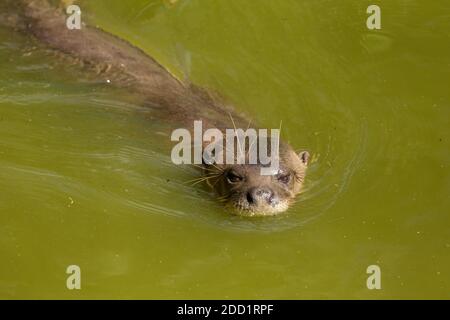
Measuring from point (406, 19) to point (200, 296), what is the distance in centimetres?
388

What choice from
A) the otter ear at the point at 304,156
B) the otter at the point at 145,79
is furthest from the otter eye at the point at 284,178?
the otter ear at the point at 304,156

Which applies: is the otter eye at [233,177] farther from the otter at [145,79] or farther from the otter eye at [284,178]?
the otter eye at [284,178]

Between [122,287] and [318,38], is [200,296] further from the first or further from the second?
[318,38]

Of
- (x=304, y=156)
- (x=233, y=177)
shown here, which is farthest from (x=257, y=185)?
(x=304, y=156)

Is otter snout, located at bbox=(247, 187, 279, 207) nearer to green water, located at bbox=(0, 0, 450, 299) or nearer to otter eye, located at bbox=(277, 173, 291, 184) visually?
otter eye, located at bbox=(277, 173, 291, 184)

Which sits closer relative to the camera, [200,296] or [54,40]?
[200,296]

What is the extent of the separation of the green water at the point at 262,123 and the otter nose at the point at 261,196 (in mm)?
364

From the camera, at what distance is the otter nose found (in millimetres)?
5930

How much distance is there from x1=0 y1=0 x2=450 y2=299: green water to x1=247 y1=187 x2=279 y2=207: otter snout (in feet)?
1.18

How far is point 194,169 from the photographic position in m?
6.58

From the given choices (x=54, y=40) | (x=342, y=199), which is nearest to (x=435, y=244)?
(x=342, y=199)

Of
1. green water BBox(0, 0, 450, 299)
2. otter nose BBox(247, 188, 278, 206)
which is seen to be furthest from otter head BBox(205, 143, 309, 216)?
green water BBox(0, 0, 450, 299)

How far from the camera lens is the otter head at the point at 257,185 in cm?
597

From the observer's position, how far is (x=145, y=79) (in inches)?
271
